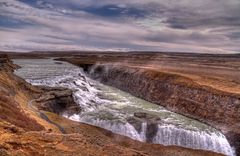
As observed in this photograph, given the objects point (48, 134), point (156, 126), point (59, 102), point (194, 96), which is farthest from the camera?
point (194, 96)

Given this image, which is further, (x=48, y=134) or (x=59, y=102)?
(x=59, y=102)

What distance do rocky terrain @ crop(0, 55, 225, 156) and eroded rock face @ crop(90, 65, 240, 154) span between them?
612cm

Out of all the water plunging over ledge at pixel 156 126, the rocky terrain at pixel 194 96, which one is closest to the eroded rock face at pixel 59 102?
the water plunging over ledge at pixel 156 126

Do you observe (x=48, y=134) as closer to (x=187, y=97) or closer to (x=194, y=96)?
(x=194, y=96)

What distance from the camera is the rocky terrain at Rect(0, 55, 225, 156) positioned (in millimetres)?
13047

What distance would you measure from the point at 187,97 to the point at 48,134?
27.5 m

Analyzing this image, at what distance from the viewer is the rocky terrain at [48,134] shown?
13.0m

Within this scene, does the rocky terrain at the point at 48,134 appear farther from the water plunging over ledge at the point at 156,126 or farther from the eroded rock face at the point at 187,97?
the eroded rock face at the point at 187,97

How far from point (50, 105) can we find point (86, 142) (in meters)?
17.6

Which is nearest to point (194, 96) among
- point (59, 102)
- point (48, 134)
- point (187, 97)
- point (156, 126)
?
point (187, 97)

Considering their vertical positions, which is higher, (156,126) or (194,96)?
(194,96)

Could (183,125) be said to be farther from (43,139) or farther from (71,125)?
(43,139)

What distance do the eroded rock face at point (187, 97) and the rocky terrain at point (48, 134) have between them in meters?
6.12

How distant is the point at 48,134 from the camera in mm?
14586
